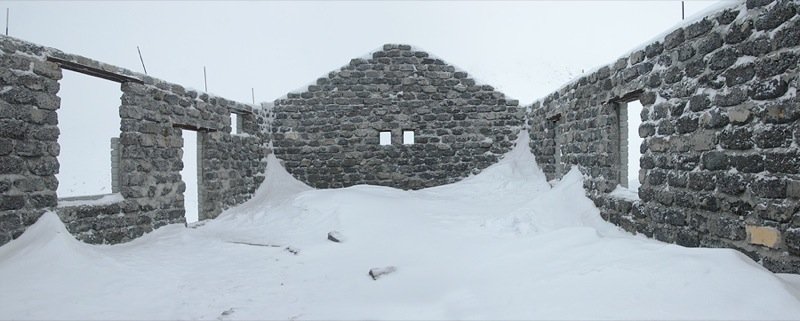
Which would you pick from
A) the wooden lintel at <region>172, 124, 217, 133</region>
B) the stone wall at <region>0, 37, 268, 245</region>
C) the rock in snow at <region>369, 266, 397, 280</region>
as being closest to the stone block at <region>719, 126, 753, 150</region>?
the rock in snow at <region>369, 266, 397, 280</region>

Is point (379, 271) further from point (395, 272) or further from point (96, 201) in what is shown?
point (96, 201)

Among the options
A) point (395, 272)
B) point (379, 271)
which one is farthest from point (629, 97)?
point (379, 271)

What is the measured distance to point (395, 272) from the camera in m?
4.66

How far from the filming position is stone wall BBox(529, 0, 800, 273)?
3697 mm

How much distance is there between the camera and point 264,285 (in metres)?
4.43

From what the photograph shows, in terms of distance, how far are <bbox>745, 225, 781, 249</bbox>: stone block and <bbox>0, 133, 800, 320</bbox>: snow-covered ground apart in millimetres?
406

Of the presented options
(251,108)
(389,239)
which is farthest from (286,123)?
(389,239)

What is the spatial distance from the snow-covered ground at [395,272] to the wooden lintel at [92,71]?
1.84 metres

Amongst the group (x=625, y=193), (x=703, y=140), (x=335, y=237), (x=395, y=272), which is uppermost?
(x=703, y=140)

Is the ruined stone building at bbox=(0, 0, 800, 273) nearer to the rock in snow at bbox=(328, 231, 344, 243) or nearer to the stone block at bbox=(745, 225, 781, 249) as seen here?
the stone block at bbox=(745, 225, 781, 249)

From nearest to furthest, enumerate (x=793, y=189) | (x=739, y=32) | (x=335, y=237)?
1. (x=793, y=189)
2. (x=739, y=32)
3. (x=335, y=237)

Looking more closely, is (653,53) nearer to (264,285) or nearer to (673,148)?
(673,148)

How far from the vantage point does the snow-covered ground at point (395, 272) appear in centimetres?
303

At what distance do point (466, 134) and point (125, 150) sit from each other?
7.33 metres
